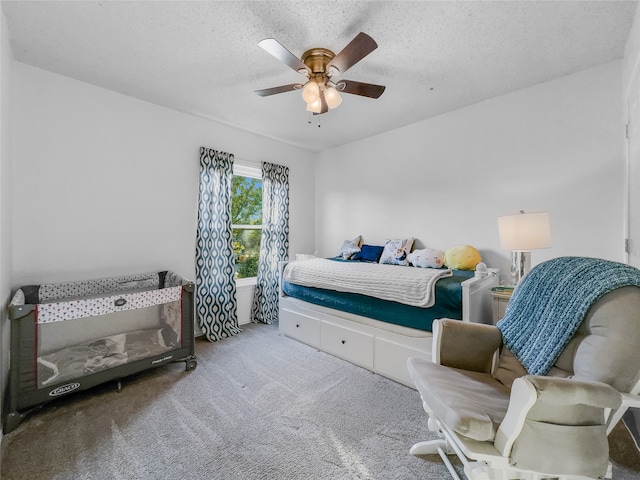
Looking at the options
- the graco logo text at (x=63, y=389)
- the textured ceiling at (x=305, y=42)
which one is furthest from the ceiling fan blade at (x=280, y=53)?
the graco logo text at (x=63, y=389)

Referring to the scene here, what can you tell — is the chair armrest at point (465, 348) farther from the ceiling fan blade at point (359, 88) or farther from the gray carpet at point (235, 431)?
the ceiling fan blade at point (359, 88)

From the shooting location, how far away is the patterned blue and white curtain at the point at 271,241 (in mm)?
3754

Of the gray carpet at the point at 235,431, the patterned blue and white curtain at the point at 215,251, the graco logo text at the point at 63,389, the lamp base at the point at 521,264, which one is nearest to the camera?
the gray carpet at the point at 235,431

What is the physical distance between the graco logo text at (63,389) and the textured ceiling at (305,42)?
7.77 feet

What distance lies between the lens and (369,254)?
3.61 metres

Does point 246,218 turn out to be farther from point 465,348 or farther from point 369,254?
point 465,348

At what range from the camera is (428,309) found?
208cm

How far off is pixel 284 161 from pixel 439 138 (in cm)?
209

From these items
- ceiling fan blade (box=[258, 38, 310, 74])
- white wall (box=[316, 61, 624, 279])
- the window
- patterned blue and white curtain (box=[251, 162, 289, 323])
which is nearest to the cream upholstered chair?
white wall (box=[316, 61, 624, 279])

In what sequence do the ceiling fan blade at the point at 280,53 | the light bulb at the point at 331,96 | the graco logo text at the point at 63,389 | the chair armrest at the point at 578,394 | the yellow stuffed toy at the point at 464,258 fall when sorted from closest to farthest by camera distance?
the chair armrest at the point at 578,394, the ceiling fan blade at the point at 280,53, the graco logo text at the point at 63,389, the light bulb at the point at 331,96, the yellow stuffed toy at the point at 464,258

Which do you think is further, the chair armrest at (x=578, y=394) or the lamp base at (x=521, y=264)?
the lamp base at (x=521, y=264)

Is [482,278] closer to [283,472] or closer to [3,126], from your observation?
[283,472]

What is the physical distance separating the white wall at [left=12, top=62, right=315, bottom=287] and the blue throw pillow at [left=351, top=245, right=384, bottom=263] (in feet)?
6.63

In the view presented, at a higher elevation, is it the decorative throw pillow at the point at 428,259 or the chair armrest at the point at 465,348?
the decorative throw pillow at the point at 428,259
